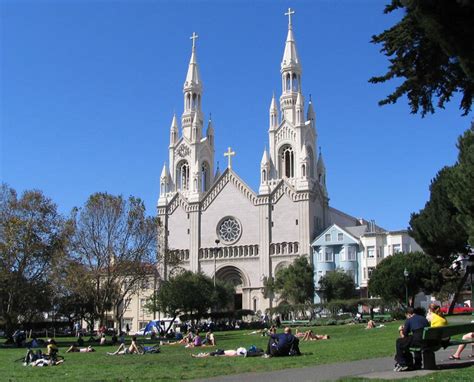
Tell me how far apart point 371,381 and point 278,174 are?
3245 inches

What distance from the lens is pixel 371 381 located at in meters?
13.1

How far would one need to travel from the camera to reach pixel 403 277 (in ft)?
206

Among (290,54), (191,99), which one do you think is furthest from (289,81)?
(191,99)

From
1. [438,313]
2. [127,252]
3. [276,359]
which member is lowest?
[276,359]

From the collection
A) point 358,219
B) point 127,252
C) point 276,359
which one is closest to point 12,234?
point 127,252

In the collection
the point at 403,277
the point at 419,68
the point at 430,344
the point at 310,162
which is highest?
the point at 310,162

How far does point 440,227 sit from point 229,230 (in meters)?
49.0

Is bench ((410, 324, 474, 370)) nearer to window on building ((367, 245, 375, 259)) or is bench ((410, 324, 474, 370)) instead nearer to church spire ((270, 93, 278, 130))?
window on building ((367, 245, 375, 259))

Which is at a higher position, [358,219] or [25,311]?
[358,219]

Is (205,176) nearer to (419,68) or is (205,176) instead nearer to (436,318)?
(436,318)

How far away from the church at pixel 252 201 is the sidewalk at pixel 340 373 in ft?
231

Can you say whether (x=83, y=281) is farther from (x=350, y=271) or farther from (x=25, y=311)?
(x=350, y=271)

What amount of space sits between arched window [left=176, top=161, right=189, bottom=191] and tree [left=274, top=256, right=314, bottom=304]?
26961 millimetres

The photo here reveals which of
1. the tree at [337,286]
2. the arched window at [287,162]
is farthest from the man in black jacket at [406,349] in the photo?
the arched window at [287,162]
